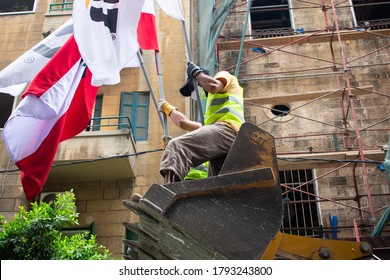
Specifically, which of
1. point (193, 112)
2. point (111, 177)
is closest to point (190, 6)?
point (193, 112)

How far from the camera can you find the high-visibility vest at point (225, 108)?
423 cm

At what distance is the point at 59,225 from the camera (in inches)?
267

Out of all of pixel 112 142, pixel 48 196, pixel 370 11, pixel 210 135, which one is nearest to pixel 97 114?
pixel 112 142

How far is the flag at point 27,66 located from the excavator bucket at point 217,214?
181 inches

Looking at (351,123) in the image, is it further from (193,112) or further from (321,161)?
(193,112)

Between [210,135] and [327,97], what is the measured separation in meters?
7.27

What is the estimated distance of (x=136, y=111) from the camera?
11.2 m

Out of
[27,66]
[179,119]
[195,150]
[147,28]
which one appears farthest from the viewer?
[27,66]

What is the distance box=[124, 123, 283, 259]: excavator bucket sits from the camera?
10.2 feet

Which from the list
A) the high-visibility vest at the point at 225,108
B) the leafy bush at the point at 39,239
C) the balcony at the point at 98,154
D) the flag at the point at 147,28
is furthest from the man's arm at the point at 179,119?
the balcony at the point at 98,154

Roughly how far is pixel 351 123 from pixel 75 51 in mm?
7218

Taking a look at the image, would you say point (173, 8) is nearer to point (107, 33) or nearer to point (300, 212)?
point (107, 33)

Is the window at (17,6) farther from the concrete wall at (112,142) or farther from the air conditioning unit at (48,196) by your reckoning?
the air conditioning unit at (48,196)
